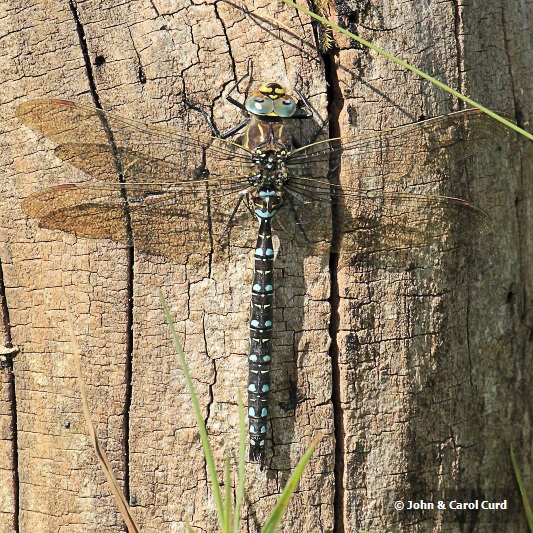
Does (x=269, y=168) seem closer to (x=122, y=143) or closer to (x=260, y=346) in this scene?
Answer: (x=122, y=143)

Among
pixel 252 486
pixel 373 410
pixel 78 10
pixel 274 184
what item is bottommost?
pixel 252 486

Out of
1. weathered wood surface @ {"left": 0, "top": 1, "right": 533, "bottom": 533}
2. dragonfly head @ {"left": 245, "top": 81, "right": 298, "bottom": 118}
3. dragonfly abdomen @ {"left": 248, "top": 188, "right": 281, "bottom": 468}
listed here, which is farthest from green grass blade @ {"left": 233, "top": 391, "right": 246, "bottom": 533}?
dragonfly head @ {"left": 245, "top": 81, "right": 298, "bottom": 118}

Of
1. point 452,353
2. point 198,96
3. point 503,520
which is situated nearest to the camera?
point 198,96

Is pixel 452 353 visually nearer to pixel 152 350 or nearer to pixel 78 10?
pixel 152 350

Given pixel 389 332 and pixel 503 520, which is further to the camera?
pixel 503 520

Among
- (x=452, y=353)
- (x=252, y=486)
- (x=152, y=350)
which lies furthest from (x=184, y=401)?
(x=452, y=353)

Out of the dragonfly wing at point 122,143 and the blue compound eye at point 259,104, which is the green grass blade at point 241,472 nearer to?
the dragonfly wing at point 122,143

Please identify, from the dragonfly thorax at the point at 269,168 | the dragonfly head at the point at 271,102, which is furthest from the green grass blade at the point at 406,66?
the dragonfly thorax at the point at 269,168
